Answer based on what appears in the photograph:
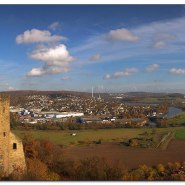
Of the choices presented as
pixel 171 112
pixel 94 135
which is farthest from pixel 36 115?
pixel 171 112

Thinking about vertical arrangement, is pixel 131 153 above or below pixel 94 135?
below

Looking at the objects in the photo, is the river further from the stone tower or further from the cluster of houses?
the stone tower

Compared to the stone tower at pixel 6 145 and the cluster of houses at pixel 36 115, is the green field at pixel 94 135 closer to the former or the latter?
the cluster of houses at pixel 36 115

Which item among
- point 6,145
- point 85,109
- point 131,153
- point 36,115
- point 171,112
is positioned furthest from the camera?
point 85,109

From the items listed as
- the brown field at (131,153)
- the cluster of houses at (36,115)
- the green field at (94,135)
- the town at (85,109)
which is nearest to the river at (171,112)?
the town at (85,109)

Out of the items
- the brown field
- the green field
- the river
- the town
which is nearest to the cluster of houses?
the town

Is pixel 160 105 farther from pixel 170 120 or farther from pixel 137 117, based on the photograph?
pixel 170 120

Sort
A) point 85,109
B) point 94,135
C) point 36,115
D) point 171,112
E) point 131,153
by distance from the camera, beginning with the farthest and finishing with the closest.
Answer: point 85,109 → point 171,112 → point 36,115 → point 94,135 → point 131,153

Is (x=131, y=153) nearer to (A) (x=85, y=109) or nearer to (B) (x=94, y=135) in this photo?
(B) (x=94, y=135)
